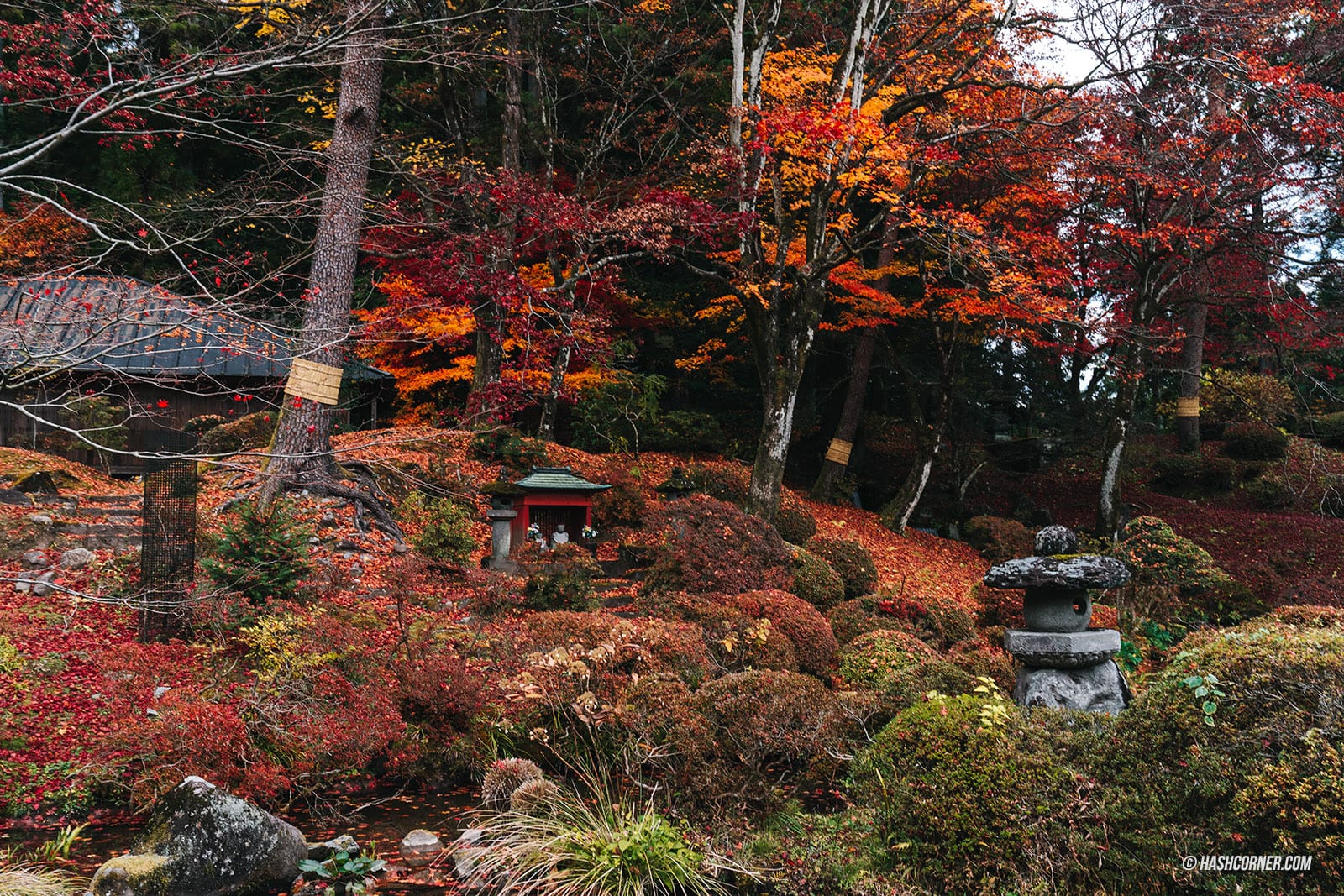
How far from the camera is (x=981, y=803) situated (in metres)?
3.72

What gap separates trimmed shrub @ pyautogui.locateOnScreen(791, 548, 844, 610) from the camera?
920 centimetres

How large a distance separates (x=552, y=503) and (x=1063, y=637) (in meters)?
6.75

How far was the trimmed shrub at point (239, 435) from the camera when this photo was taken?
13328 millimetres

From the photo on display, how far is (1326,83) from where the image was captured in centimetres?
1677

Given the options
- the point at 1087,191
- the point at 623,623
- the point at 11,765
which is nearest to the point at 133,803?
the point at 11,765

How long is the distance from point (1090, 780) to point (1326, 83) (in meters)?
18.9

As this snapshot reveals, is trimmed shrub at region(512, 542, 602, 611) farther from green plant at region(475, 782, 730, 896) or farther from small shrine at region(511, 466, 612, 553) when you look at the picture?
green plant at region(475, 782, 730, 896)

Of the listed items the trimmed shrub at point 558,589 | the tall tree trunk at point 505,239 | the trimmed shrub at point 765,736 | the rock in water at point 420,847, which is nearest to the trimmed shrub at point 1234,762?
the trimmed shrub at point 765,736

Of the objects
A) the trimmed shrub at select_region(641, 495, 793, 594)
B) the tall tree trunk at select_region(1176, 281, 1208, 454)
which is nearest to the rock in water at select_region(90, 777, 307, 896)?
the trimmed shrub at select_region(641, 495, 793, 594)

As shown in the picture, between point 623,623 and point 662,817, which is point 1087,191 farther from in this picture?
point 662,817

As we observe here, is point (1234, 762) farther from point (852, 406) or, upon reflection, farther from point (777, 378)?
point (852, 406)

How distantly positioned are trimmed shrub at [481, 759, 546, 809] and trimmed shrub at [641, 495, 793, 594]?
3.64 meters

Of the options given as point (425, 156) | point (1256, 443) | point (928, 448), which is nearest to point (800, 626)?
point (928, 448)

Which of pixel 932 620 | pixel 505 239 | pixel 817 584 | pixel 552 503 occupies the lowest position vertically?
pixel 932 620
